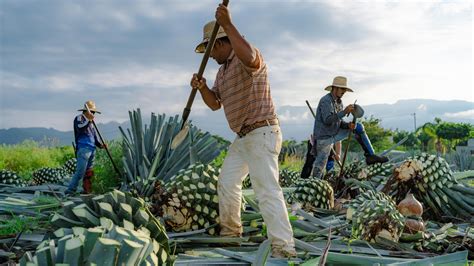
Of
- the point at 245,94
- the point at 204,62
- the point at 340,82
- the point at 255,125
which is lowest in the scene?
the point at 255,125

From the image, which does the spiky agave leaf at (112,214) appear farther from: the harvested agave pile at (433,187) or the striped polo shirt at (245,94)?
the harvested agave pile at (433,187)

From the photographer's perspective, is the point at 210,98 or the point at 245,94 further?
the point at 210,98

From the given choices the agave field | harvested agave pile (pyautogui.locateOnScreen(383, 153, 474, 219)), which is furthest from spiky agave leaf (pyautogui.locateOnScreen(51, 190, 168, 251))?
harvested agave pile (pyautogui.locateOnScreen(383, 153, 474, 219))

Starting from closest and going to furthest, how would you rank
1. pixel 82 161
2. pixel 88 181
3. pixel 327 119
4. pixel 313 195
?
pixel 313 195
pixel 88 181
pixel 327 119
pixel 82 161

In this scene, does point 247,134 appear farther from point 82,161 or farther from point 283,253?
point 82,161

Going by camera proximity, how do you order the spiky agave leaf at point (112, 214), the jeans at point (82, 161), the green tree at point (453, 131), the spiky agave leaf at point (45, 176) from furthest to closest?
1. the green tree at point (453, 131)
2. the spiky agave leaf at point (45, 176)
3. the jeans at point (82, 161)
4. the spiky agave leaf at point (112, 214)

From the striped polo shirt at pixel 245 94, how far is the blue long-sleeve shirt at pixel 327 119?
409cm

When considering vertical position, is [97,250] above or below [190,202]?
above

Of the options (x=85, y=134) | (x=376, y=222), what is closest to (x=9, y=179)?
(x=85, y=134)

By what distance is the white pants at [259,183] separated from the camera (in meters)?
3.93

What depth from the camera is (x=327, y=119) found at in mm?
8211

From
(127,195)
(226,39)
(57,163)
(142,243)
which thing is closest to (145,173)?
(226,39)

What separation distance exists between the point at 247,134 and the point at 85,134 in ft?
17.1

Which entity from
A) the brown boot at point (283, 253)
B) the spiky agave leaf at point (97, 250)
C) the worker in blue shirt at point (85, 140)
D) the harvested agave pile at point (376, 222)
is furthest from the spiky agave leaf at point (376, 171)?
the spiky agave leaf at point (97, 250)
